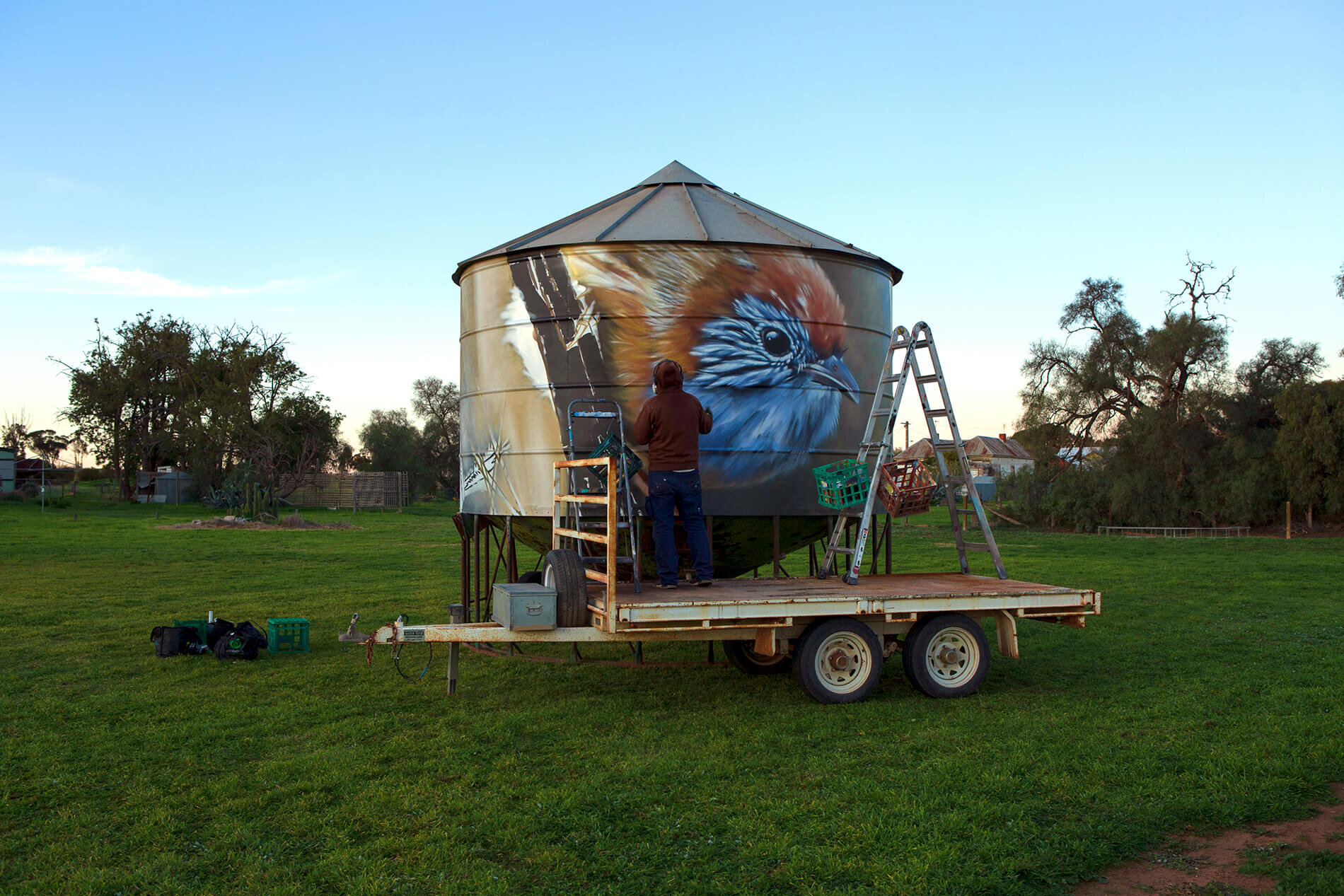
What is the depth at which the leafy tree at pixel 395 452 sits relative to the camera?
2667 inches

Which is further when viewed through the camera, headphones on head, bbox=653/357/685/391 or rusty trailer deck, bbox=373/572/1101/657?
headphones on head, bbox=653/357/685/391

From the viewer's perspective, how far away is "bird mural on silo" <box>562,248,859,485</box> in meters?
9.82

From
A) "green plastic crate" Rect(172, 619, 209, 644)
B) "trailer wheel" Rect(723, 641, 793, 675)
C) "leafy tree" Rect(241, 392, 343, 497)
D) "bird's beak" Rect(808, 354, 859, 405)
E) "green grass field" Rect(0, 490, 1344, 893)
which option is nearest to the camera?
"green grass field" Rect(0, 490, 1344, 893)

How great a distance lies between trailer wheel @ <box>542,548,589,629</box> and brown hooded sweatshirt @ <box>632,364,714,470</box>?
135 centimetres

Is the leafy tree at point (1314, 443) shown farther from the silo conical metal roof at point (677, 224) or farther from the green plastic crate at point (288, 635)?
the green plastic crate at point (288, 635)

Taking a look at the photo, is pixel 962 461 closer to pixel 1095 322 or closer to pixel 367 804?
pixel 367 804

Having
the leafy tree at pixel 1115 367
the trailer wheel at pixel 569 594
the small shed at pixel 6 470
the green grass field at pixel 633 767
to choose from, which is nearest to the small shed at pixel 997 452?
the leafy tree at pixel 1115 367

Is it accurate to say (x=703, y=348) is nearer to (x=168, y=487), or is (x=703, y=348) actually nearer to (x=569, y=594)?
(x=569, y=594)

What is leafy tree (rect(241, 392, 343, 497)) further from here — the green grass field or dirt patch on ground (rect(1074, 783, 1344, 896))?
dirt patch on ground (rect(1074, 783, 1344, 896))

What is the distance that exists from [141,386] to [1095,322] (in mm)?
47070

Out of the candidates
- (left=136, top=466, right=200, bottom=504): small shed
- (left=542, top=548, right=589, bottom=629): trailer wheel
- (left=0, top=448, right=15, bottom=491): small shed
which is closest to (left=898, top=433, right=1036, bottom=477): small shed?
(left=136, top=466, right=200, bottom=504): small shed

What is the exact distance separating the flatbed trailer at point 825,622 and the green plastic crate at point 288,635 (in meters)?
3.23

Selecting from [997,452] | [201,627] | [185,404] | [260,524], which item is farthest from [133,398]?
[997,452]

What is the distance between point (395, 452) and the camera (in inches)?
2685
